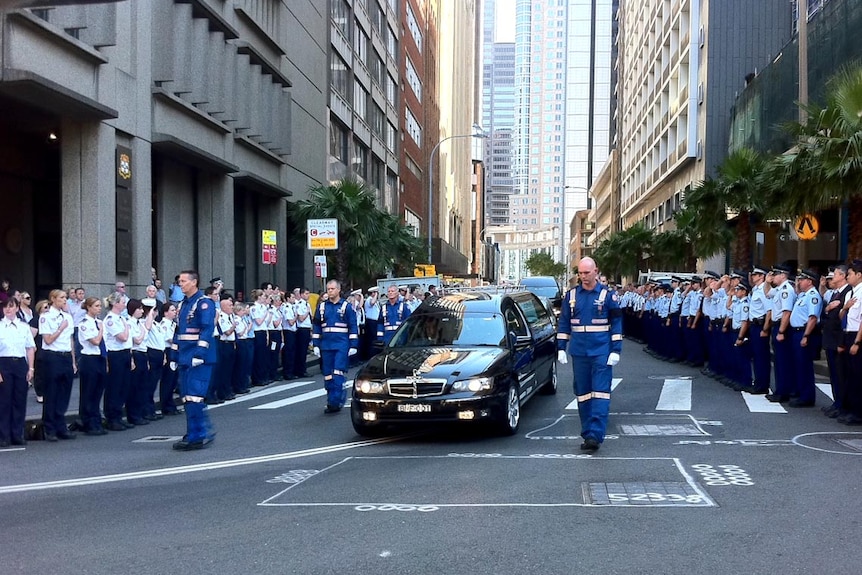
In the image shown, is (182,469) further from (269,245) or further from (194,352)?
(269,245)

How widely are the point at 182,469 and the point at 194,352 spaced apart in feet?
5.32

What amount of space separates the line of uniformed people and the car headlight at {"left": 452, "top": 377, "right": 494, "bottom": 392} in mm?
5380

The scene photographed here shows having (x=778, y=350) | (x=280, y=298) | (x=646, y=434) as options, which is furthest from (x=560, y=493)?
(x=280, y=298)

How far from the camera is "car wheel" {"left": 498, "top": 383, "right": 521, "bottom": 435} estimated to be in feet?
33.7

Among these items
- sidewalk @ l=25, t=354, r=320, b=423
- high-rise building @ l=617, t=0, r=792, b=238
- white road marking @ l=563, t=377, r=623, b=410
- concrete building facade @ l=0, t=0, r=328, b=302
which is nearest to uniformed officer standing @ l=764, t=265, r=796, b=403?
white road marking @ l=563, t=377, r=623, b=410

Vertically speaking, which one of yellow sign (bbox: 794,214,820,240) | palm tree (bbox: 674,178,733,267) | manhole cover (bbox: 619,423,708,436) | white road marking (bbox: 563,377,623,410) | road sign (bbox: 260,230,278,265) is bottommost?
white road marking (bbox: 563,377,623,410)

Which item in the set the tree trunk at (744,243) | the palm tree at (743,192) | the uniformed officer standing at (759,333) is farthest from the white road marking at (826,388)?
the tree trunk at (744,243)

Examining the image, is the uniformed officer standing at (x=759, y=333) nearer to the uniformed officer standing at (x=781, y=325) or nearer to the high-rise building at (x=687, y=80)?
the uniformed officer standing at (x=781, y=325)

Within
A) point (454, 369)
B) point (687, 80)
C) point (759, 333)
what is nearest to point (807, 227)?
point (759, 333)

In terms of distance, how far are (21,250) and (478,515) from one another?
2143 centimetres

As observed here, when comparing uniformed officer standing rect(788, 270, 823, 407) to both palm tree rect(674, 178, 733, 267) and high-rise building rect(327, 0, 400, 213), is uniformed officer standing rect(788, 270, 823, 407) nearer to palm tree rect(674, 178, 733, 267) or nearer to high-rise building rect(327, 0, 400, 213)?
palm tree rect(674, 178, 733, 267)

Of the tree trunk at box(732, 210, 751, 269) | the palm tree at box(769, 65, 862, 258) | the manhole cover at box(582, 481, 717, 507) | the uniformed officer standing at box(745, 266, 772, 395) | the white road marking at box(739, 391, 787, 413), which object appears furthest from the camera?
the tree trunk at box(732, 210, 751, 269)

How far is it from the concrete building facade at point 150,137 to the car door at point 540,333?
27.8ft

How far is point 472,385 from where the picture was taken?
9.96 meters
